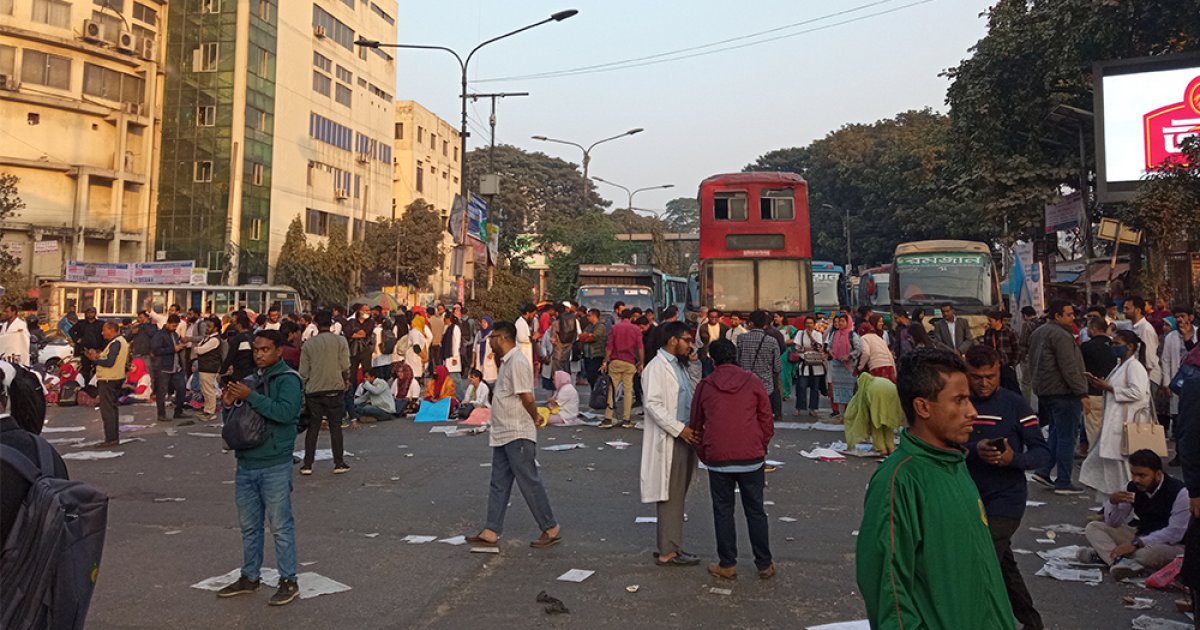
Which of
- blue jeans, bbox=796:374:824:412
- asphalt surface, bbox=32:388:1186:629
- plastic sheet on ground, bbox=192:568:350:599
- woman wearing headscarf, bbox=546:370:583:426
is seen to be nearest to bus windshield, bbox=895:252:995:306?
blue jeans, bbox=796:374:824:412

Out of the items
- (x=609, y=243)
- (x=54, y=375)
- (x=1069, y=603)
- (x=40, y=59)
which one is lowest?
(x=1069, y=603)

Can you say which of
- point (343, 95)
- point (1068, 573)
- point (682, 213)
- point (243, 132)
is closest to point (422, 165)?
point (343, 95)

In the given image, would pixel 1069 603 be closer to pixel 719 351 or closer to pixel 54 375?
pixel 719 351

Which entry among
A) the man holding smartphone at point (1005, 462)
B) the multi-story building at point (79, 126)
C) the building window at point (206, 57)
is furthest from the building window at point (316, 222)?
the man holding smartphone at point (1005, 462)

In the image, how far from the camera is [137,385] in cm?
1706

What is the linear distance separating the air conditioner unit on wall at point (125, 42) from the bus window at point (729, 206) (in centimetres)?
3513

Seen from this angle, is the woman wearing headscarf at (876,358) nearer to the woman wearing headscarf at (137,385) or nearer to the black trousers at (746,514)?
the black trousers at (746,514)

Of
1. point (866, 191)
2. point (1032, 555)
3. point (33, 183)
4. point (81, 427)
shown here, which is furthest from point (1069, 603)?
point (866, 191)

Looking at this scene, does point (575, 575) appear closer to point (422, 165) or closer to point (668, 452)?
point (668, 452)

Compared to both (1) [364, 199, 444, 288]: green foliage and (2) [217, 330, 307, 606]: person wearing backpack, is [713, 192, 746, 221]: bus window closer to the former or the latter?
(2) [217, 330, 307, 606]: person wearing backpack

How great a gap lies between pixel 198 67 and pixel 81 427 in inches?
1440

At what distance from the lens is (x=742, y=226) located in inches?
761

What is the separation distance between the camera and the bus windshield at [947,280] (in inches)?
784

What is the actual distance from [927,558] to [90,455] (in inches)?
433
